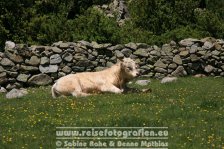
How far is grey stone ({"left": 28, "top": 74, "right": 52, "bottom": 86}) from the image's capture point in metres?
28.0

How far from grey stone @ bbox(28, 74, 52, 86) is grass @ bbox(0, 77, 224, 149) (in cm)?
874

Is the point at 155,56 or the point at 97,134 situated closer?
the point at 97,134

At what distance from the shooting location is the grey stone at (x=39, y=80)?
2798 cm

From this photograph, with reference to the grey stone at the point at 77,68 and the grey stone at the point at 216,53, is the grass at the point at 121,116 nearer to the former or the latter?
the grey stone at the point at 77,68

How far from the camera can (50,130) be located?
13.5m

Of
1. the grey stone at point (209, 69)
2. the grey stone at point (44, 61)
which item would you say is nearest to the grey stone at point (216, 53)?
the grey stone at point (209, 69)

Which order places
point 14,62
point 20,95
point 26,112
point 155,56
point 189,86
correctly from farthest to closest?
point 155,56
point 14,62
point 189,86
point 20,95
point 26,112

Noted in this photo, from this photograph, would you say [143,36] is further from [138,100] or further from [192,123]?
[192,123]

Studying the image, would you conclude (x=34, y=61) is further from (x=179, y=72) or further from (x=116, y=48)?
(x=179, y=72)

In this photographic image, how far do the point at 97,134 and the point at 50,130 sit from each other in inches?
54.1

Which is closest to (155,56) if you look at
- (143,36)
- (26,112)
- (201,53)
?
(201,53)

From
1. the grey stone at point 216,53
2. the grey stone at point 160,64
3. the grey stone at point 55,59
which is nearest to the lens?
the grey stone at point 55,59

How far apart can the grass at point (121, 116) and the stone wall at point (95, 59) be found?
30.2ft

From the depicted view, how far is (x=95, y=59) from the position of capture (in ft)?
100.0
